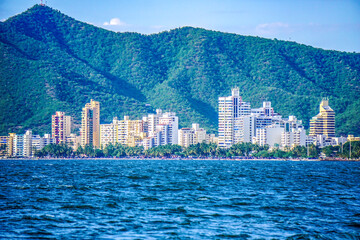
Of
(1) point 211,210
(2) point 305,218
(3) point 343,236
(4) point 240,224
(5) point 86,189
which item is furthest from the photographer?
(5) point 86,189

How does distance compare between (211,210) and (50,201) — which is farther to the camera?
(50,201)

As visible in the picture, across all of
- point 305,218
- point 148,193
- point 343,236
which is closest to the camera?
point 343,236

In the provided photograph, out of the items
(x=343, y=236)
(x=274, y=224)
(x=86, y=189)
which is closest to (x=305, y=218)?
(x=274, y=224)

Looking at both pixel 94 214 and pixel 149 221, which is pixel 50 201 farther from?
pixel 149 221

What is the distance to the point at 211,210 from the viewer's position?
55375 mm

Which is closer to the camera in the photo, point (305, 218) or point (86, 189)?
point (305, 218)

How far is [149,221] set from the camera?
1917 inches

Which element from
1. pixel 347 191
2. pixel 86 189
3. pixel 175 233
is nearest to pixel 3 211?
pixel 175 233

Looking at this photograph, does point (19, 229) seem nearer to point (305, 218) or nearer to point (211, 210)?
point (211, 210)

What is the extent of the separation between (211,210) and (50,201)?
55.1 ft

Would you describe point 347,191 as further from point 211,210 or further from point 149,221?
point 149,221

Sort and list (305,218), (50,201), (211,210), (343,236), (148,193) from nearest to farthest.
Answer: (343,236)
(305,218)
(211,210)
(50,201)
(148,193)

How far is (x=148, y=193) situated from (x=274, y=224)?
25.7 meters

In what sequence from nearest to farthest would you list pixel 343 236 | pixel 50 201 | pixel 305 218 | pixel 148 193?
pixel 343 236 → pixel 305 218 → pixel 50 201 → pixel 148 193
